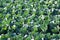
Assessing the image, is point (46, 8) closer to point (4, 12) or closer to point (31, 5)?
point (31, 5)

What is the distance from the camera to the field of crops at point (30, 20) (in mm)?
5895

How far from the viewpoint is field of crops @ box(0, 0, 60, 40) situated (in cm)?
589

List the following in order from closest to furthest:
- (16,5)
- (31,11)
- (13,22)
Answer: (13,22)
(31,11)
(16,5)

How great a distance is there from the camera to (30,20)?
6711mm

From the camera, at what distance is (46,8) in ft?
25.2

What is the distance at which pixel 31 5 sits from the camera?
7926mm

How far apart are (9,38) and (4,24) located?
850mm

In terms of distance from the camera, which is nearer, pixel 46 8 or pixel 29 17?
pixel 29 17

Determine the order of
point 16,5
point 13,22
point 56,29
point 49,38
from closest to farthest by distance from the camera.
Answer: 1. point 49,38
2. point 56,29
3. point 13,22
4. point 16,5

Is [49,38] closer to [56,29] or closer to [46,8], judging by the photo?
[56,29]

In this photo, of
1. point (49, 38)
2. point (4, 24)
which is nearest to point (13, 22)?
point (4, 24)

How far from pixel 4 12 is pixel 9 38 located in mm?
1960

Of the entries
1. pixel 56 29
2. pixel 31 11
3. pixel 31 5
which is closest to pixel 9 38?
pixel 56 29

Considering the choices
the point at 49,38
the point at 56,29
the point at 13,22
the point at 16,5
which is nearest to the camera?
the point at 49,38
